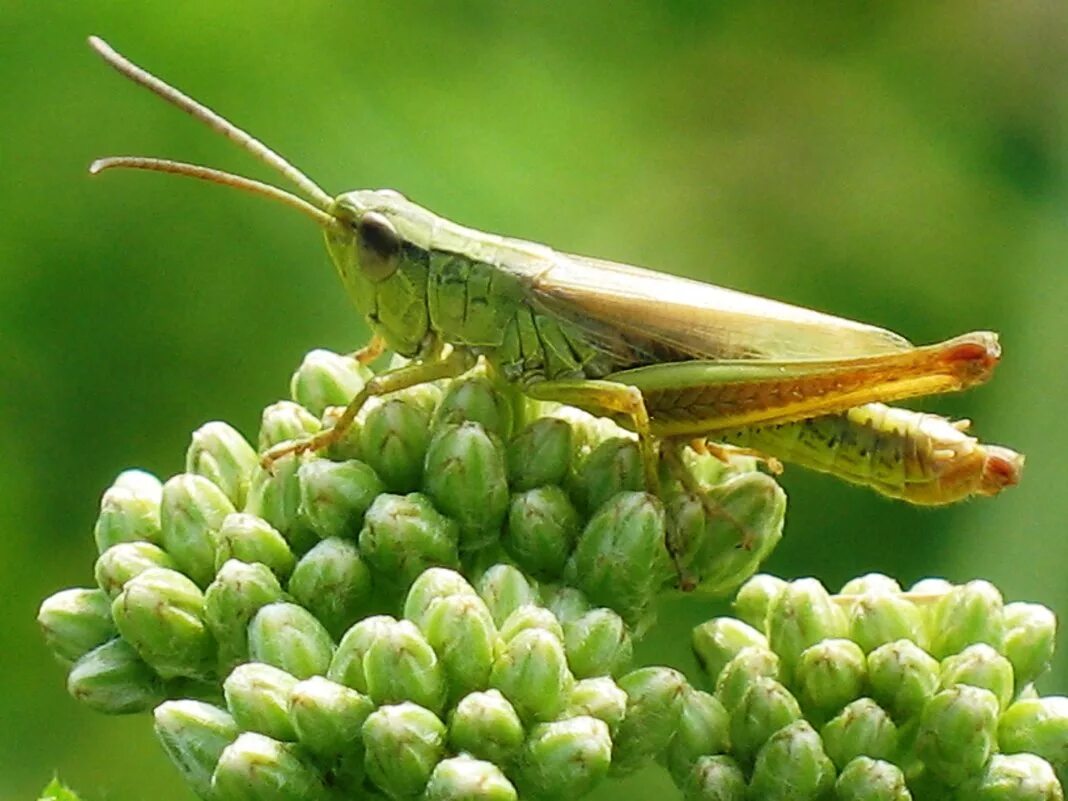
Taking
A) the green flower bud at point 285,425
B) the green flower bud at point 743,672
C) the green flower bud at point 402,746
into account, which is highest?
the green flower bud at point 285,425

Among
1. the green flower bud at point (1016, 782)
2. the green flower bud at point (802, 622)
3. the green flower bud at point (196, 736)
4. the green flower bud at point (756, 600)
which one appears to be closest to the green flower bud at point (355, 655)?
the green flower bud at point (196, 736)

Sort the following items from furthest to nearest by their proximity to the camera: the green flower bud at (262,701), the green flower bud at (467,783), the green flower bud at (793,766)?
the green flower bud at (793,766), the green flower bud at (262,701), the green flower bud at (467,783)

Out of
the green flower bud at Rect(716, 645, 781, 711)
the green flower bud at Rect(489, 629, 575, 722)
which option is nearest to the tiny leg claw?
the green flower bud at Rect(489, 629, 575, 722)

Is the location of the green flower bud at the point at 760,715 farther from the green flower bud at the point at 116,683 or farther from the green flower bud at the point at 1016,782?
the green flower bud at the point at 116,683

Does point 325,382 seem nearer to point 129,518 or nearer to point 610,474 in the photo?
point 129,518

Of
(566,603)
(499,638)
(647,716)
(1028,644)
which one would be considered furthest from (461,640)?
(1028,644)

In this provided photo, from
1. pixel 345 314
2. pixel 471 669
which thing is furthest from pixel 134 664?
pixel 345 314

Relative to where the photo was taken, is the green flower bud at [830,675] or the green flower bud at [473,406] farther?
the green flower bud at [473,406]

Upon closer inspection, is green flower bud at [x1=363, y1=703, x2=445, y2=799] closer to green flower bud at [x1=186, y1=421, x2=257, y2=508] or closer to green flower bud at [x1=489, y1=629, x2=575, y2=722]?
green flower bud at [x1=489, y1=629, x2=575, y2=722]
